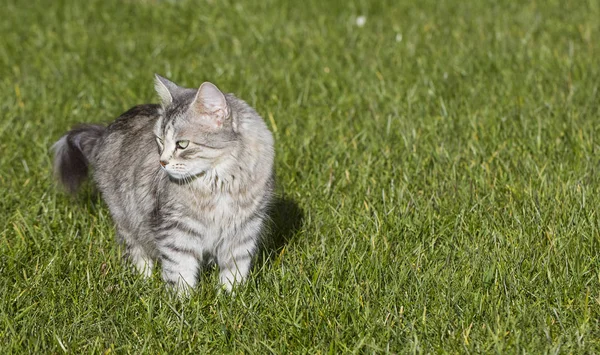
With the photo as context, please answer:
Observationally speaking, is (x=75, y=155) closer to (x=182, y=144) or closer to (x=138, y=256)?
(x=138, y=256)

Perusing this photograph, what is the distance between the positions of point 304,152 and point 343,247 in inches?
50.0

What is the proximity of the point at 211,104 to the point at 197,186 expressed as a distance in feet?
1.25

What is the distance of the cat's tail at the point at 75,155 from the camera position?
4.33 meters

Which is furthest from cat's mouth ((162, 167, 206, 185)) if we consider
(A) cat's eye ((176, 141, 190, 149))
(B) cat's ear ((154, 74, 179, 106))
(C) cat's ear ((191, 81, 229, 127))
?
(B) cat's ear ((154, 74, 179, 106))

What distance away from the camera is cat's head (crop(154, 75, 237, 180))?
3648mm

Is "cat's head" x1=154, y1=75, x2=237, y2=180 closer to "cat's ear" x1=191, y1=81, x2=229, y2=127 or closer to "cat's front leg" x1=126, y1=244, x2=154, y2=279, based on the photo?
"cat's ear" x1=191, y1=81, x2=229, y2=127

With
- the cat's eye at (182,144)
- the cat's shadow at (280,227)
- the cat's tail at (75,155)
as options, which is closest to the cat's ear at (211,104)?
the cat's eye at (182,144)

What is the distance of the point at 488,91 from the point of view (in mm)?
5875

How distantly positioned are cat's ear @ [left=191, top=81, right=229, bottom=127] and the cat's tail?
1014 mm

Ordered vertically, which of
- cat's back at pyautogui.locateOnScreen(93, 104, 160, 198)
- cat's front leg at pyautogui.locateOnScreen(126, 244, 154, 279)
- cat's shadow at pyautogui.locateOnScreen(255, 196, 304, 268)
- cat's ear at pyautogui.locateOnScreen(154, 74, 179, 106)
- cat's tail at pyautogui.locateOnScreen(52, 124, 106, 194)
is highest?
cat's ear at pyautogui.locateOnScreen(154, 74, 179, 106)

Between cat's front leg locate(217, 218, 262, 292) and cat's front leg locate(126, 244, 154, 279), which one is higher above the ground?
cat's front leg locate(217, 218, 262, 292)

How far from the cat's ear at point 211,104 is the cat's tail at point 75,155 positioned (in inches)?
39.9

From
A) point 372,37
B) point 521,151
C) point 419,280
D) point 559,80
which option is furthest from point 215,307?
point 372,37

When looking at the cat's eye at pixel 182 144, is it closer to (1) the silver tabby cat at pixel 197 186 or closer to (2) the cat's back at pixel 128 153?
(1) the silver tabby cat at pixel 197 186
